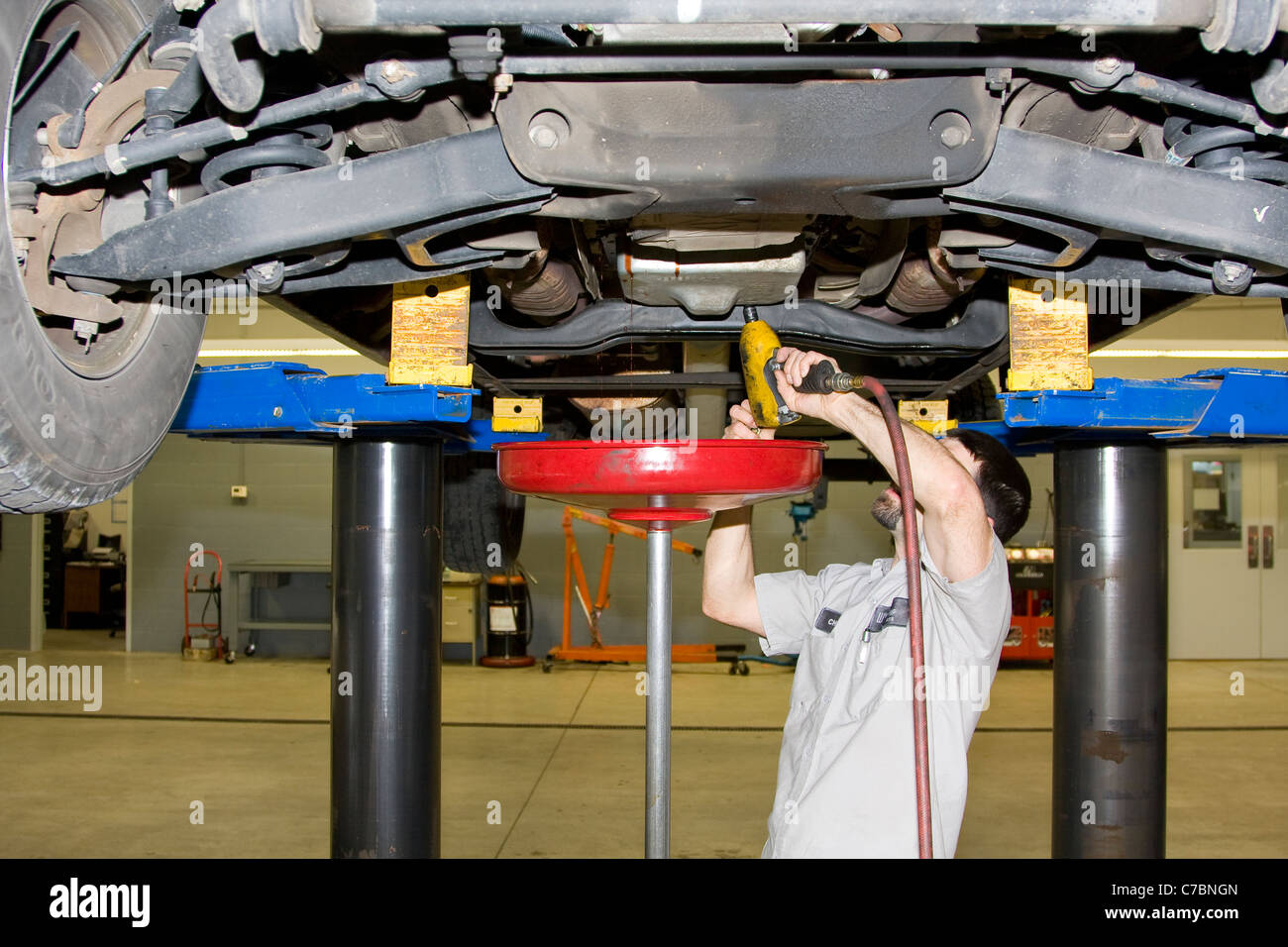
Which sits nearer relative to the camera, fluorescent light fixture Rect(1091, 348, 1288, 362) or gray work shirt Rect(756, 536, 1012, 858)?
gray work shirt Rect(756, 536, 1012, 858)

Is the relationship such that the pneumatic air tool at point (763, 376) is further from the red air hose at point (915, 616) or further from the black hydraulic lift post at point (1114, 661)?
the black hydraulic lift post at point (1114, 661)

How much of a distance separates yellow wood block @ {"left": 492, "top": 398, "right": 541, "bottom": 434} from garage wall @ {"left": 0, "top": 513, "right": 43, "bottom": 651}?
289 inches


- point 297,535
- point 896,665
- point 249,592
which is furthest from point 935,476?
point 249,592

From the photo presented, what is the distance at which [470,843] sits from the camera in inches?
139

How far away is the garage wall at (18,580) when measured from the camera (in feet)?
25.8

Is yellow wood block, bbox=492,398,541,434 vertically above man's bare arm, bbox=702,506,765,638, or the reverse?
yellow wood block, bbox=492,398,541,434

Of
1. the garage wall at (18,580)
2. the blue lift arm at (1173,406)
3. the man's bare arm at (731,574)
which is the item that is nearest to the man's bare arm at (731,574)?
the man's bare arm at (731,574)

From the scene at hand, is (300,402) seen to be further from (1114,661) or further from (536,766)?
(536,766)

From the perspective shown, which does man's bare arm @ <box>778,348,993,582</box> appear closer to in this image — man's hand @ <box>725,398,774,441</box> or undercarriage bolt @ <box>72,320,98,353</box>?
man's hand @ <box>725,398,774,441</box>

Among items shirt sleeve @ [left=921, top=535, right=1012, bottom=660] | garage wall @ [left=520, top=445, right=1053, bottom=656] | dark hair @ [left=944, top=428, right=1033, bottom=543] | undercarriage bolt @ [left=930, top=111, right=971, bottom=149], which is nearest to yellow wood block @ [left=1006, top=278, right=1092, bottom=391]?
dark hair @ [left=944, top=428, right=1033, bottom=543]

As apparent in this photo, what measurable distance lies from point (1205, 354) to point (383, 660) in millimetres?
7258

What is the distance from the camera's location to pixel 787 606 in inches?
77.8

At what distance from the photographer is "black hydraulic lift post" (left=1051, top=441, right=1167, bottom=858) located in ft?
Result: 7.07

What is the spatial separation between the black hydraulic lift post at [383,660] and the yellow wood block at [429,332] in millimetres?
575
